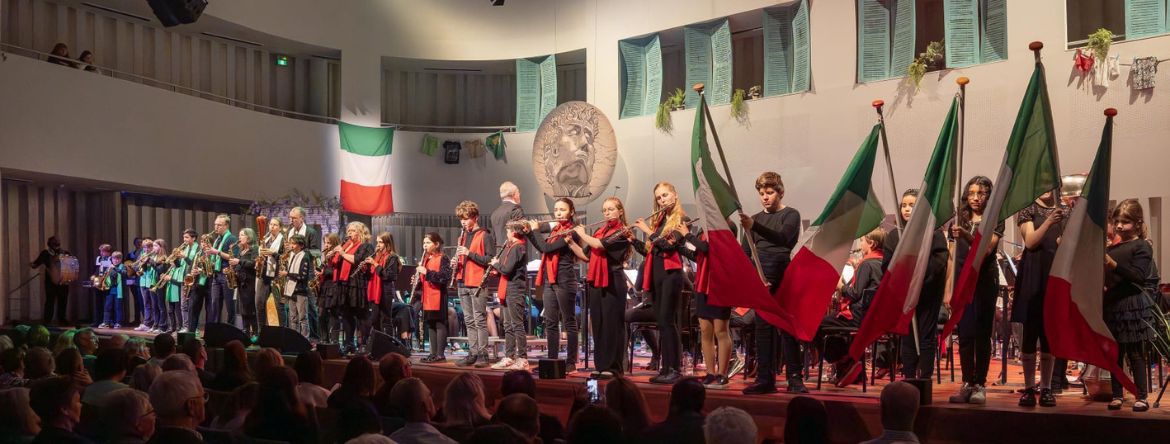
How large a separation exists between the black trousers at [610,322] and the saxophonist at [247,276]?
5.41 m

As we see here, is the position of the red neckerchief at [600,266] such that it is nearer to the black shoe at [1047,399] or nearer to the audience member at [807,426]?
the black shoe at [1047,399]

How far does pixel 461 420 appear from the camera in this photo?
442 cm

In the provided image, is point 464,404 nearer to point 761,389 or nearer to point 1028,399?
point 761,389

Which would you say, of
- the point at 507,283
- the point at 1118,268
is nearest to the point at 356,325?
the point at 507,283

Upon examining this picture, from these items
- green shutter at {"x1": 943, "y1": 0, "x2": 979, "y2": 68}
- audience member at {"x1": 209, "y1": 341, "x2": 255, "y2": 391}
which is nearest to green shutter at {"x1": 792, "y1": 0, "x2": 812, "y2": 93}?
green shutter at {"x1": 943, "y1": 0, "x2": 979, "y2": 68}

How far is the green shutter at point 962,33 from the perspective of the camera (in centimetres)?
1288

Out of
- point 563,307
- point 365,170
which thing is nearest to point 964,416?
point 563,307

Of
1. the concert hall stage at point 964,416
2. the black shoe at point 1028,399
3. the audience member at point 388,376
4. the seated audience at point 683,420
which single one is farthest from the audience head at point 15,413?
the black shoe at point 1028,399

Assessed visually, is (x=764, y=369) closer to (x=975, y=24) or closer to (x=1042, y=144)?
(x=1042, y=144)

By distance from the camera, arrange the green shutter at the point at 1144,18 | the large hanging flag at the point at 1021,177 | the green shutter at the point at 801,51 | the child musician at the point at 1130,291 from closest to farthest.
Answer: the child musician at the point at 1130,291
the large hanging flag at the point at 1021,177
the green shutter at the point at 1144,18
the green shutter at the point at 801,51

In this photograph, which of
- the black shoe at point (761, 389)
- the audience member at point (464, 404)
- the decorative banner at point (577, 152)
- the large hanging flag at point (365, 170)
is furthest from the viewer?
the large hanging flag at point (365, 170)

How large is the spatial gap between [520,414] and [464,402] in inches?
12.2

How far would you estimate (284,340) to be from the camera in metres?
9.59

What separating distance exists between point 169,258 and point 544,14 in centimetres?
766
